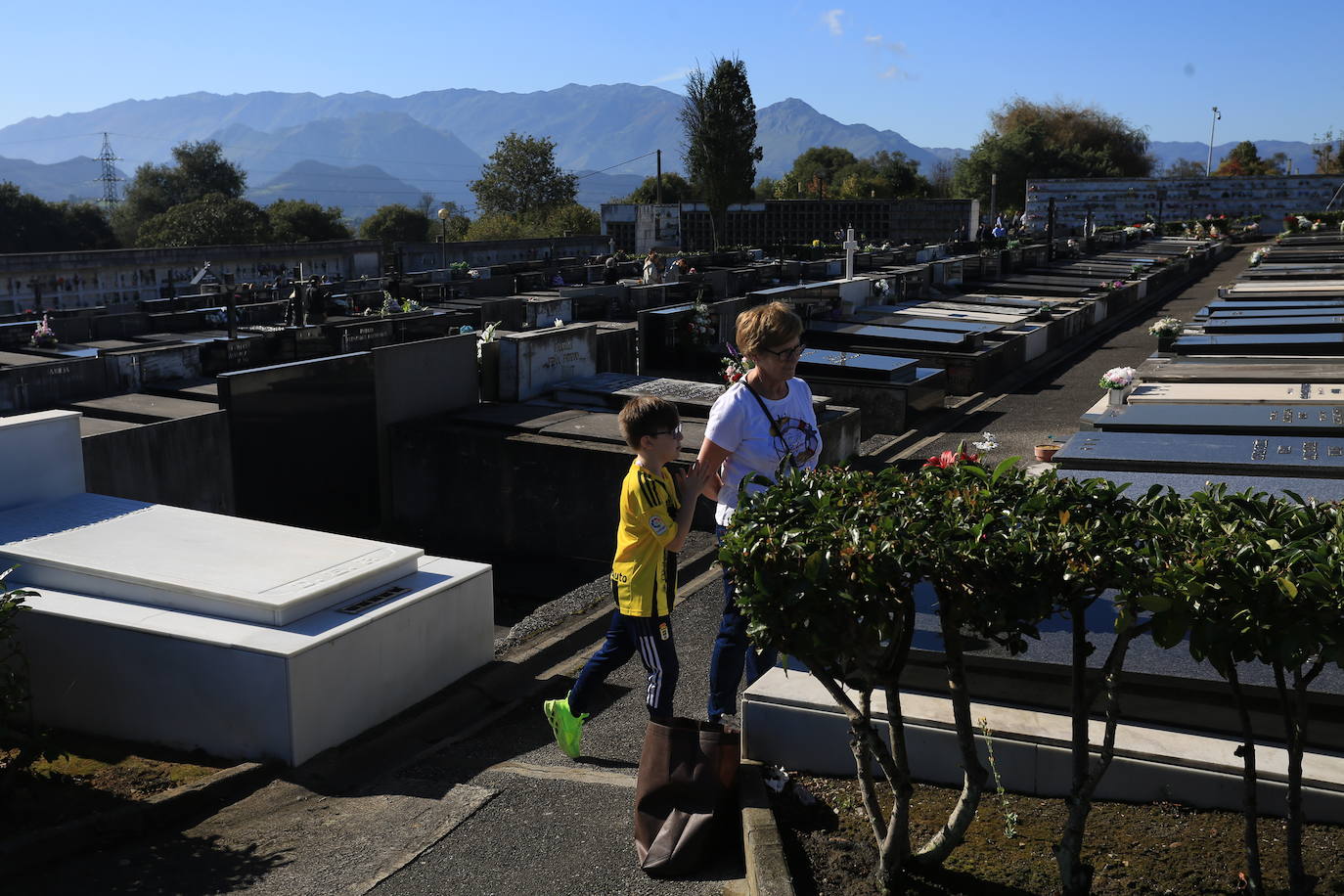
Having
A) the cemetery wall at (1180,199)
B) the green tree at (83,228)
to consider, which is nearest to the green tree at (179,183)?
the green tree at (83,228)

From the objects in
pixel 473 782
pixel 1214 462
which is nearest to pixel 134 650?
pixel 473 782

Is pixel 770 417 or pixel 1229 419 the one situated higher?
pixel 770 417

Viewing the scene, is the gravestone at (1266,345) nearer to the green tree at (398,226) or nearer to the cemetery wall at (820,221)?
the cemetery wall at (820,221)

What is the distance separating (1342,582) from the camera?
271 cm

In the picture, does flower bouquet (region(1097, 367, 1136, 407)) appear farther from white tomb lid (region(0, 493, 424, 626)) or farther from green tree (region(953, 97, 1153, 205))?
green tree (region(953, 97, 1153, 205))

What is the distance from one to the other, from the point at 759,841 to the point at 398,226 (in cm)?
8029

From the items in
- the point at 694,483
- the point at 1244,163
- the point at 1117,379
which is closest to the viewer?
the point at 694,483

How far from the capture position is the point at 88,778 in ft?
15.1

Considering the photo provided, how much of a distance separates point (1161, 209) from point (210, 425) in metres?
60.2

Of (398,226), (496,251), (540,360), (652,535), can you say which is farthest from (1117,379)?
(398,226)

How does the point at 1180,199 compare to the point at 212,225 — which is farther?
the point at 1180,199

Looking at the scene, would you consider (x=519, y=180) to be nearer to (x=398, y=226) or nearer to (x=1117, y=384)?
(x=398, y=226)

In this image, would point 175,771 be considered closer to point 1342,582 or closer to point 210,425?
point 1342,582

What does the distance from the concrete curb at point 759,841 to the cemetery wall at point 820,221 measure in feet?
132
